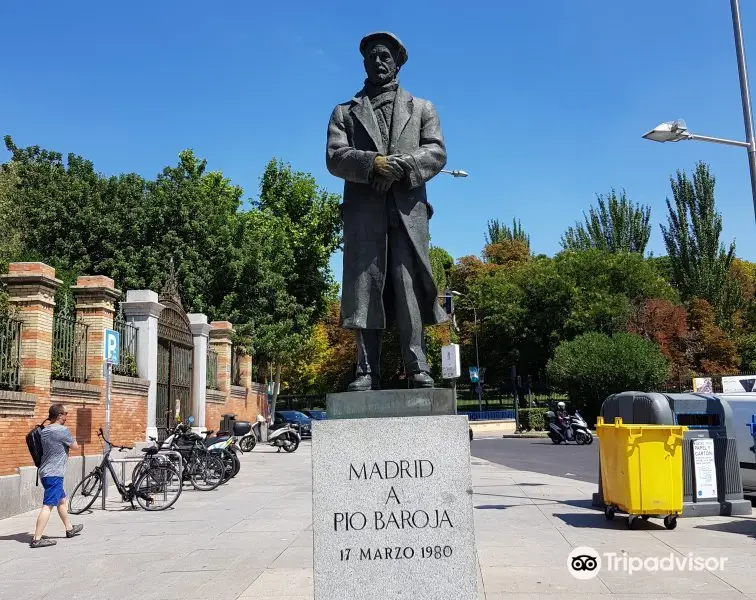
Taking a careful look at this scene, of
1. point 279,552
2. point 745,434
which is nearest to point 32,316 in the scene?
point 279,552

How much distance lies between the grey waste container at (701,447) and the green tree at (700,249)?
132 ft

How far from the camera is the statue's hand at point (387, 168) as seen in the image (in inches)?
208

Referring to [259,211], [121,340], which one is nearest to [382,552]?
[121,340]

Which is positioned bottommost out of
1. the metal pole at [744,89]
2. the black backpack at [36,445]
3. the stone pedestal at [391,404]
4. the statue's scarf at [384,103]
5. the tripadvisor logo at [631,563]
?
the tripadvisor logo at [631,563]

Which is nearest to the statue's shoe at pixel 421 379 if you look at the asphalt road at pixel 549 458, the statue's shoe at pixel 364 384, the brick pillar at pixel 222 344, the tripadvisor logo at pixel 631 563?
the statue's shoe at pixel 364 384

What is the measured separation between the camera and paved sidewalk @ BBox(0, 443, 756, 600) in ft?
20.3

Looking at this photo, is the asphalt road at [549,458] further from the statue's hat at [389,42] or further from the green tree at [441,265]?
the green tree at [441,265]

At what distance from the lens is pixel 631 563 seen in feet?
23.0

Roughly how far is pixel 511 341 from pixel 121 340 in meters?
36.4

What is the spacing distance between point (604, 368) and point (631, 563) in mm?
31465

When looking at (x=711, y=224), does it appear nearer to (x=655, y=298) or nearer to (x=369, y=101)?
(x=655, y=298)

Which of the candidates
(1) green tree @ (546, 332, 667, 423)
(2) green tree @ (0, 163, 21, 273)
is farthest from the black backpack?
(1) green tree @ (546, 332, 667, 423)

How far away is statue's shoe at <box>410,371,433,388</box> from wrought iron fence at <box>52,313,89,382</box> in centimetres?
940

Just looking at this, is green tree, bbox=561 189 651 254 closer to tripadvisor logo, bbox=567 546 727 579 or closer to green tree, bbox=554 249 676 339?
green tree, bbox=554 249 676 339
